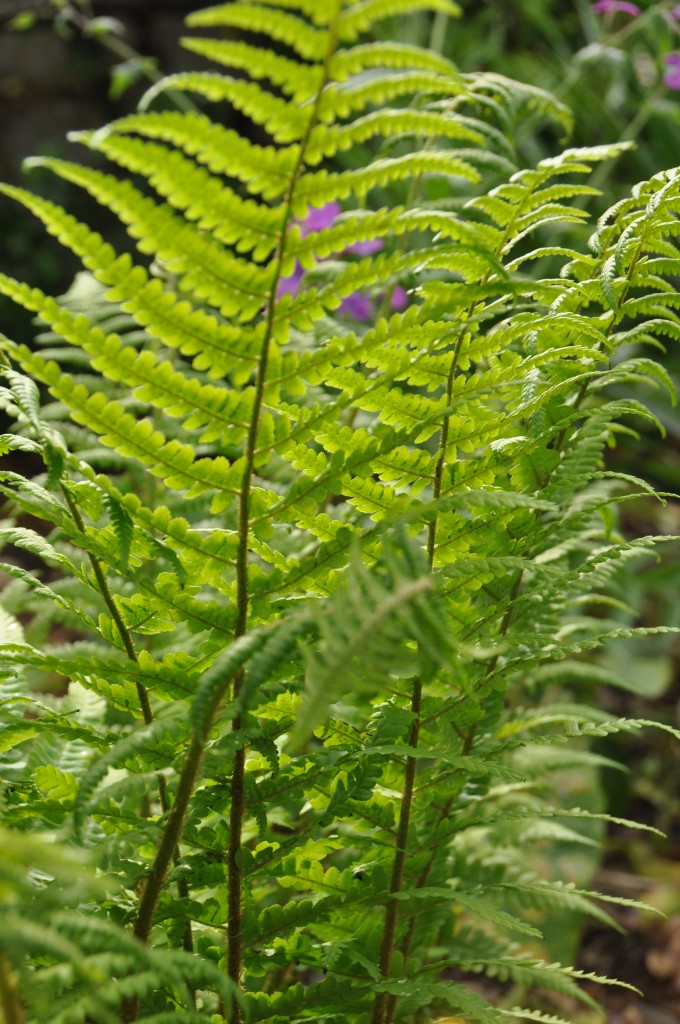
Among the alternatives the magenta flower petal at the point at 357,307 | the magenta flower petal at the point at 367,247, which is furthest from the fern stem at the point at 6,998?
the magenta flower petal at the point at 357,307

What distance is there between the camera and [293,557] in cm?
61

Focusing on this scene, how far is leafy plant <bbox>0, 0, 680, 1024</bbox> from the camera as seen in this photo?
0.46m

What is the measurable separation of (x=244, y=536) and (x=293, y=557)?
0.07 m

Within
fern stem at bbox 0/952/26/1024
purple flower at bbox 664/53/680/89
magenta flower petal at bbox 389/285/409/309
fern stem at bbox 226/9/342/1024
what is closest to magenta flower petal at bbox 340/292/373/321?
magenta flower petal at bbox 389/285/409/309

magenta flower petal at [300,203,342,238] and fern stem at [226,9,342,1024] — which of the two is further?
magenta flower petal at [300,203,342,238]

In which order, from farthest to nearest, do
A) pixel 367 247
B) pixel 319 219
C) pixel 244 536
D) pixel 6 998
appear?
pixel 319 219, pixel 367 247, pixel 244 536, pixel 6 998

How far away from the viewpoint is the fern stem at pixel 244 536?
475mm

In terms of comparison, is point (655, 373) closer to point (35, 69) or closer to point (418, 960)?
point (418, 960)

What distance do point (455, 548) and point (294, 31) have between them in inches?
13.3

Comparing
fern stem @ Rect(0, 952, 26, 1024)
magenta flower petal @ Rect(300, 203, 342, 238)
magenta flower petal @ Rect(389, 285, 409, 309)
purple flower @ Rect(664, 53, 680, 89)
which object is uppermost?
purple flower @ Rect(664, 53, 680, 89)

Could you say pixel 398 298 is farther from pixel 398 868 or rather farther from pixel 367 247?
pixel 398 868

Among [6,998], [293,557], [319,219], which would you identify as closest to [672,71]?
[319,219]

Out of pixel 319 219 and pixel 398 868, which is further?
pixel 319 219

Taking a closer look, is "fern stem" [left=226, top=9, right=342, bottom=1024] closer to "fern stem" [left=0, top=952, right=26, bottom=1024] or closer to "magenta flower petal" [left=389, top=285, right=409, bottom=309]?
"fern stem" [left=0, top=952, right=26, bottom=1024]
